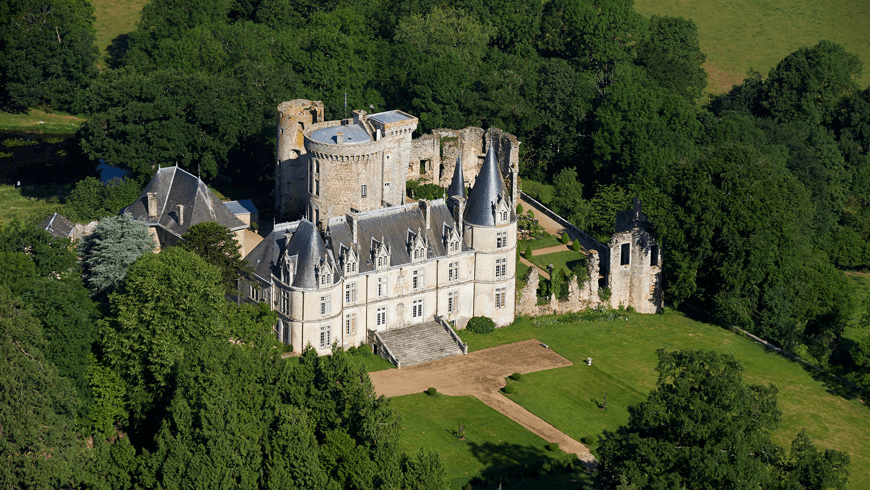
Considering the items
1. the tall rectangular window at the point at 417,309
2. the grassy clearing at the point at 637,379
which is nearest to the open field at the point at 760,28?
the grassy clearing at the point at 637,379

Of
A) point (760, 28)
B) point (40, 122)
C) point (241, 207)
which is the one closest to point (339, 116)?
point (241, 207)

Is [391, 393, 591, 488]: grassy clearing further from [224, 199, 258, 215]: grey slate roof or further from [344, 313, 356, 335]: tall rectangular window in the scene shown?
[224, 199, 258, 215]: grey slate roof

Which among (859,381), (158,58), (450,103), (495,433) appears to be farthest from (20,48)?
(859,381)

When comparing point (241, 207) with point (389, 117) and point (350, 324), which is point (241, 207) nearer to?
point (389, 117)

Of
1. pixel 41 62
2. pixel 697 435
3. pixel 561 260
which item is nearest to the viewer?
pixel 697 435

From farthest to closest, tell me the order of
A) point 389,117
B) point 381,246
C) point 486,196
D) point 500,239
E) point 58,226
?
point 389,117 → point 500,239 → point 486,196 → point 58,226 → point 381,246

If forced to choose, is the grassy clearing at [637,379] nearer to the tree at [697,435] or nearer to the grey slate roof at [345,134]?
the tree at [697,435]

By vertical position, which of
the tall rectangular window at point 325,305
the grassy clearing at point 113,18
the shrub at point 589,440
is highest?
the grassy clearing at point 113,18
